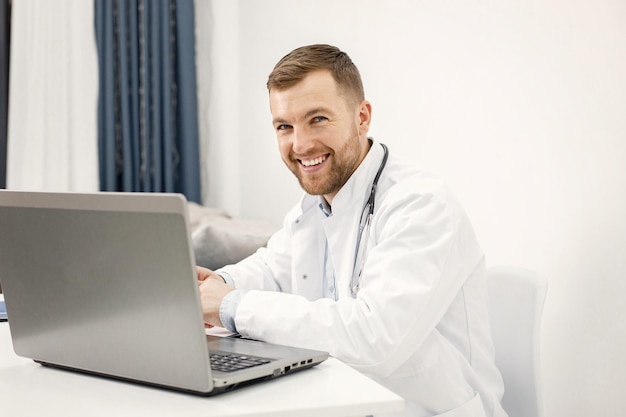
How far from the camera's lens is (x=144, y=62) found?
155 inches

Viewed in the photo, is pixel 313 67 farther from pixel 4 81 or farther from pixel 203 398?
pixel 4 81

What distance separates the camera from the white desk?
0.92m

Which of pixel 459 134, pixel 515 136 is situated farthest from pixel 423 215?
pixel 459 134

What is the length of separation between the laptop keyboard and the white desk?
1.5 inches

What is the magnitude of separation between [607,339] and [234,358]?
35.8 inches

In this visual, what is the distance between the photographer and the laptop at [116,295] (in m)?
0.94

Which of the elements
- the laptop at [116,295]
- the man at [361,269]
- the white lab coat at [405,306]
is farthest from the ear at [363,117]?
the laptop at [116,295]

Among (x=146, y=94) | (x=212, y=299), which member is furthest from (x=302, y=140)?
(x=146, y=94)

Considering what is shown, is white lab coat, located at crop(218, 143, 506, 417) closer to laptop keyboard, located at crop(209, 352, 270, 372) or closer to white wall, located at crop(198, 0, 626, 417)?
laptop keyboard, located at crop(209, 352, 270, 372)

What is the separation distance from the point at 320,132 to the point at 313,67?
14cm

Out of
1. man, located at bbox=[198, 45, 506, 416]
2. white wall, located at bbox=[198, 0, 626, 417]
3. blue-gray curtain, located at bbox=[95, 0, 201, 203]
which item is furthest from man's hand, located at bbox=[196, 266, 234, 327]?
blue-gray curtain, located at bbox=[95, 0, 201, 203]

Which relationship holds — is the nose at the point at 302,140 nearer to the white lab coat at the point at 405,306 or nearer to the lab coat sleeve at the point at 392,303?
the white lab coat at the point at 405,306

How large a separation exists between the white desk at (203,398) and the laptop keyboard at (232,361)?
0.04 meters

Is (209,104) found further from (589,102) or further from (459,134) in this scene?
(589,102)
